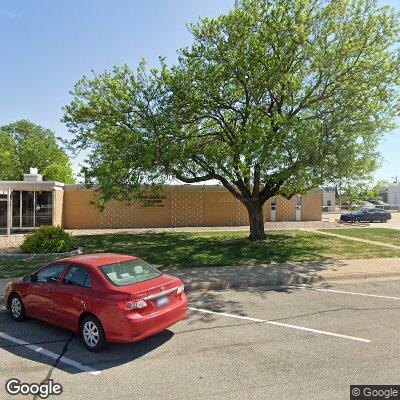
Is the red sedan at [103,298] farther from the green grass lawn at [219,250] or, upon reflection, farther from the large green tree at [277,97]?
the large green tree at [277,97]

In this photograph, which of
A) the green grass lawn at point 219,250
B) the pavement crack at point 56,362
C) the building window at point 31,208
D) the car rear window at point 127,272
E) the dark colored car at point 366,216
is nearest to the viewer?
the pavement crack at point 56,362

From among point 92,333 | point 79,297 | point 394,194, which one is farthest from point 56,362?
point 394,194

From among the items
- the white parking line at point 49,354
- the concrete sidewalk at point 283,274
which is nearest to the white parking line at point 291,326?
the concrete sidewalk at point 283,274

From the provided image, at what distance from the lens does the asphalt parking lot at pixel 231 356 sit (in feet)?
15.1

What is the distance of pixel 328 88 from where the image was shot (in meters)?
14.9

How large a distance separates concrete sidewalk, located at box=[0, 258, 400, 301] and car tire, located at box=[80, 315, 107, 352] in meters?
4.01

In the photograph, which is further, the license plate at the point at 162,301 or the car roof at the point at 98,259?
the car roof at the point at 98,259

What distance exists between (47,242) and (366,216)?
2676cm

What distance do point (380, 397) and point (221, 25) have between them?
1406cm

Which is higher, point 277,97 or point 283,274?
point 277,97

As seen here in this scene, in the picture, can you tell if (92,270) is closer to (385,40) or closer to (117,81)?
(117,81)

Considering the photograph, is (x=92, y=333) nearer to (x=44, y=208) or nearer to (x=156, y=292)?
(x=156, y=292)

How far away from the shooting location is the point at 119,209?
27062mm

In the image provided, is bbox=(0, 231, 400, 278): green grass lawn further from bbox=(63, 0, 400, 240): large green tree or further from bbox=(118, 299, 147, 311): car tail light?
bbox=(118, 299, 147, 311): car tail light
